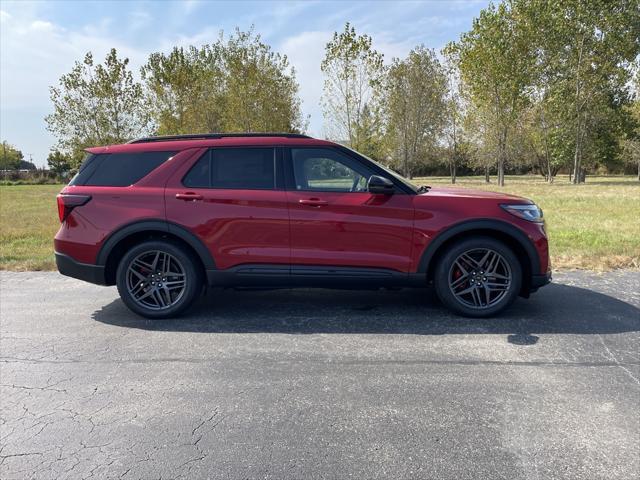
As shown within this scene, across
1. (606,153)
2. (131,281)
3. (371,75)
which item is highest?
(371,75)

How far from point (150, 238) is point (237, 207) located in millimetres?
998

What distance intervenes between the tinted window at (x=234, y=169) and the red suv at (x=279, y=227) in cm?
1

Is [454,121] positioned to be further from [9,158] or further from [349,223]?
[9,158]

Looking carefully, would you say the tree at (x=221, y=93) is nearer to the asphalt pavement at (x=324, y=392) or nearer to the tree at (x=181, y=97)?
the tree at (x=181, y=97)

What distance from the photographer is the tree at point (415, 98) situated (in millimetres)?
35312

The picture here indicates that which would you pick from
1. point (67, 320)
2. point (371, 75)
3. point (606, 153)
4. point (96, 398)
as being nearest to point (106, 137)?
point (371, 75)

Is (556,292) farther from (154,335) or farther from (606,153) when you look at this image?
(606,153)

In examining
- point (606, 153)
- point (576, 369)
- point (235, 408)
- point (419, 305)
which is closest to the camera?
point (235, 408)

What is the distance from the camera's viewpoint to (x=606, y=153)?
39.2 m

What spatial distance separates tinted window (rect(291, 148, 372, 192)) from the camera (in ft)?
14.3

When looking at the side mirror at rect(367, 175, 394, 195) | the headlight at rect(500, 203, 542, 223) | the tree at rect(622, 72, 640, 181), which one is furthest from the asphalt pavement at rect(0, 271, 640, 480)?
the tree at rect(622, 72, 640, 181)

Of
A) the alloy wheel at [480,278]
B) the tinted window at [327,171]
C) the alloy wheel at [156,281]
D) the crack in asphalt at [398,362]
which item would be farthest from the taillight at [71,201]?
the alloy wheel at [480,278]

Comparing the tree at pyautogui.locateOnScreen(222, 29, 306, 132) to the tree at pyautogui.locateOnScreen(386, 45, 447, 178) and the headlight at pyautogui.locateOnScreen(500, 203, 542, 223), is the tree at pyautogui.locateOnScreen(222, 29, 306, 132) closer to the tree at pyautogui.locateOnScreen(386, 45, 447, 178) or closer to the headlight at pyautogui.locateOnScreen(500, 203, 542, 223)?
the tree at pyautogui.locateOnScreen(386, 45, 447, 178)

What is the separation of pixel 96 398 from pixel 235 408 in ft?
3.27
